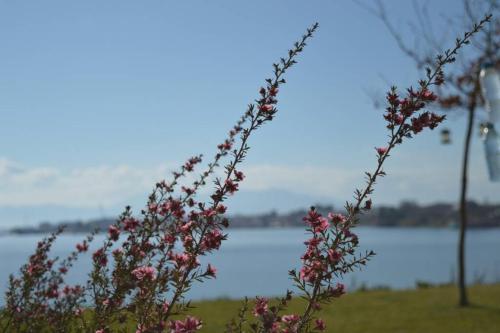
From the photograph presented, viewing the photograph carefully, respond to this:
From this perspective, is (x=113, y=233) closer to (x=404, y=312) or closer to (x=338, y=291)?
(x=338, y=291)

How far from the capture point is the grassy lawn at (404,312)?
1098 cm

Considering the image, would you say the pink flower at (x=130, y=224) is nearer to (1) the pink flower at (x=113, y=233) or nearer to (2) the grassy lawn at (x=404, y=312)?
(1) the pink flower at (x=113, y=233)

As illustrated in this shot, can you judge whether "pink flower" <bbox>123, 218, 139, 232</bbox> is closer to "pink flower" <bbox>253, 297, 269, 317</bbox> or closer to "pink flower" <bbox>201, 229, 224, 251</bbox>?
"pink flower" <bbox>201, 229, 224, 251</bbox>

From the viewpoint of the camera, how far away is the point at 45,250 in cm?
589

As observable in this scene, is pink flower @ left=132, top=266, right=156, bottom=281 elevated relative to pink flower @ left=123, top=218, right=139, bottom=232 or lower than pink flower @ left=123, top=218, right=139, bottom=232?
lower

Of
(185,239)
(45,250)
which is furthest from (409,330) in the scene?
(185,239)

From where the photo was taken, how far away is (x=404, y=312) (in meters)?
12.8

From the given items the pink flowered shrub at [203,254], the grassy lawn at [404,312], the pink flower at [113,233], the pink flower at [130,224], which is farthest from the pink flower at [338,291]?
the grassy lawn at [404,312]

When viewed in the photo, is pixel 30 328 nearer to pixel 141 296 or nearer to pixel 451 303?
pixel 141 296

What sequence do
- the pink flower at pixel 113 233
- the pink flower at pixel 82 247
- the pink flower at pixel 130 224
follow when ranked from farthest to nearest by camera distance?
the pink flower at pixel 82 247 < the pink flower at pixel 113 233 < the pink flower at pixel 130 224

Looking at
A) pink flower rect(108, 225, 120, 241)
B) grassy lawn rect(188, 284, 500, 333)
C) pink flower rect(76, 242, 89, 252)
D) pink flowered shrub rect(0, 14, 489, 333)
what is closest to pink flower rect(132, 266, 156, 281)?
pink flowered shrub rect(0, 14, 489, 333)

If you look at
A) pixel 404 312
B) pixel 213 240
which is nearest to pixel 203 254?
pixel 213 240

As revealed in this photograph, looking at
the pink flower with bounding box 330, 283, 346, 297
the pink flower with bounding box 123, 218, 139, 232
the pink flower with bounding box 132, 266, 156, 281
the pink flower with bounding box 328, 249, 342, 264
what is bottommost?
the pink flower with bounding box 330, 283, 346, 297

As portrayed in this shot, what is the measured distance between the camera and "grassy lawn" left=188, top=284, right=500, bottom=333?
11.0 metres
